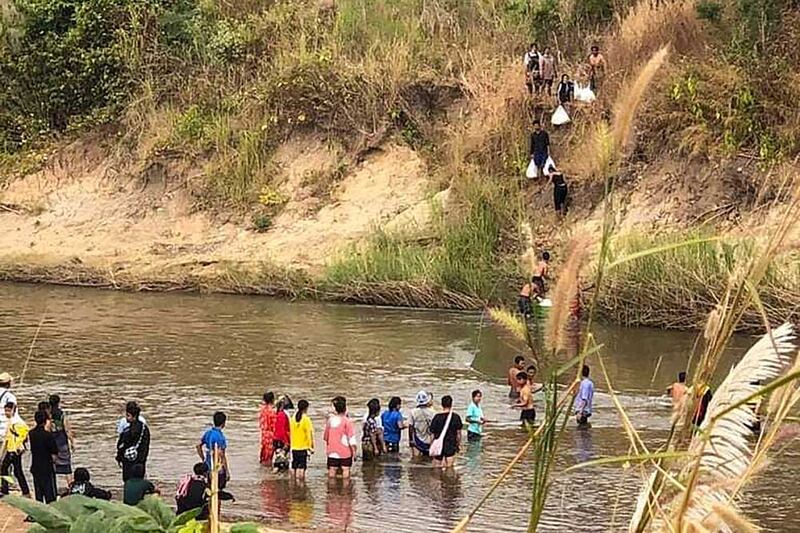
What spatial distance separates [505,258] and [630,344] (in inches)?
174

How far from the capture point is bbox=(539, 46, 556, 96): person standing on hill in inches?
1136

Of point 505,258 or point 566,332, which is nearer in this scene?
point 566,332

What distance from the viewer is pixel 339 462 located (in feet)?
45.1

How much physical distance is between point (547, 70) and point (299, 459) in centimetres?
1694

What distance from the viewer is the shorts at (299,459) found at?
1375 cm

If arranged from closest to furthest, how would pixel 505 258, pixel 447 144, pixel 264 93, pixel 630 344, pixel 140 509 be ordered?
pixel 140 509 → pixel 630 344 → pixel 505 258 → pixel 447 144 → pixel 264 93

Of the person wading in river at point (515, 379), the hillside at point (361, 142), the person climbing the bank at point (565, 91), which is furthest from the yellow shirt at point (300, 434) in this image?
the person climbing the bank at point (565, 91)

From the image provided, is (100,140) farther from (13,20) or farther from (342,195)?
(342,195)

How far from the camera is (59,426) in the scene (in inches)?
518

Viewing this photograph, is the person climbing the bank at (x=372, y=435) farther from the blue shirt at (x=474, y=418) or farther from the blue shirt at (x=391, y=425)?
the blue shirt at (x=474, y=418)

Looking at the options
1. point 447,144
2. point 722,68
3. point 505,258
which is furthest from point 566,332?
point 447,144

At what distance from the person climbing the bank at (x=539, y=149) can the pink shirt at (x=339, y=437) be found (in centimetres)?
1483

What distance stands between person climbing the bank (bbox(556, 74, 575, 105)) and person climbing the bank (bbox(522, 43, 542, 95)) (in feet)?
1.56

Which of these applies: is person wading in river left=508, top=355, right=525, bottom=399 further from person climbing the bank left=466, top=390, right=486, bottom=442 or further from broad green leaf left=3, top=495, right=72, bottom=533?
broad green leaf left=3, top=495, right=72, bottom=533
